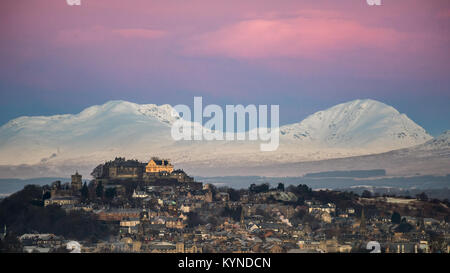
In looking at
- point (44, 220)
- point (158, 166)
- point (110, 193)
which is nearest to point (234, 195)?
point (158, 166)

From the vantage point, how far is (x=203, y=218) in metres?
103

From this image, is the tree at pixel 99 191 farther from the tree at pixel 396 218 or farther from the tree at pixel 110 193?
the tree at pixel 396 218

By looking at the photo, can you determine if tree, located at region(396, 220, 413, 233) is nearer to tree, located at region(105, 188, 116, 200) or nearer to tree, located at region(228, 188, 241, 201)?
tree, located at region(228, 188, 241, 201)

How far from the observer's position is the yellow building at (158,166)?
118812 millimetres

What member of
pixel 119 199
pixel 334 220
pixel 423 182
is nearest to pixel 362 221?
pixel 334 220

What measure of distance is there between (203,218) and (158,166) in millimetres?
17816

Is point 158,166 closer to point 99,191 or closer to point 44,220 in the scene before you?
point 99,191

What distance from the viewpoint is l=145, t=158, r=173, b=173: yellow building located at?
11881 cm

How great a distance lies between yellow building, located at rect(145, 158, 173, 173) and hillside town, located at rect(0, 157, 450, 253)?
9cm

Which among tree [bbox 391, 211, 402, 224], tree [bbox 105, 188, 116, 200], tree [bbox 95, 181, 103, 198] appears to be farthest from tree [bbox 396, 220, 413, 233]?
tree [bbox 95, 181, 103, 198]

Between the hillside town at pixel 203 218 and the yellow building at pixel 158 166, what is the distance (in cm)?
9

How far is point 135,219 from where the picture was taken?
97.7 meters
